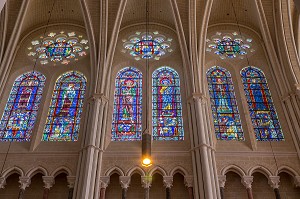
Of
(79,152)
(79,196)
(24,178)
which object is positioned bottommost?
(79,196)

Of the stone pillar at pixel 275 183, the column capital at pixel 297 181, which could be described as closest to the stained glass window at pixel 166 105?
the stone pillar at pixel 275 183

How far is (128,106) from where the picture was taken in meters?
16.9

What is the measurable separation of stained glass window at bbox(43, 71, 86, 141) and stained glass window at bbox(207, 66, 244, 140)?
6.49 metres

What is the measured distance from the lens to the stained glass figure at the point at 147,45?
19.2 metres

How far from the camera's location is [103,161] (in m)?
14.5

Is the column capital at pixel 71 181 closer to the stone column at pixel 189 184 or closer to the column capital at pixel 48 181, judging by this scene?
the column capital at pixel 48 181

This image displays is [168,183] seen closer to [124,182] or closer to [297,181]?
[124,182]

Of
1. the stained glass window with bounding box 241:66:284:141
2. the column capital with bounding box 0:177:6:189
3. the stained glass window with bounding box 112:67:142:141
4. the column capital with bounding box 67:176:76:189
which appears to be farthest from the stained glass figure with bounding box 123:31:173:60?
the column capital with bounding box 0:177:6:189

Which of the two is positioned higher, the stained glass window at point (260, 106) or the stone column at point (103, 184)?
the stained glass window at point (260, 106)

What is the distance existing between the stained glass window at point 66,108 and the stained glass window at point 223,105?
21.3ft

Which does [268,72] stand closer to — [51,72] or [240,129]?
[240,129]

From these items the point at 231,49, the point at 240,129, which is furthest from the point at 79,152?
the point at 231,49

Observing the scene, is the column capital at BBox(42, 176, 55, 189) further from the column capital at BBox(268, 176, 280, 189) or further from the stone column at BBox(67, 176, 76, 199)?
the column capital at BBox(268, 176, 280, 189)

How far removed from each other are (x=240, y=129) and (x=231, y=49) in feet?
18.0
